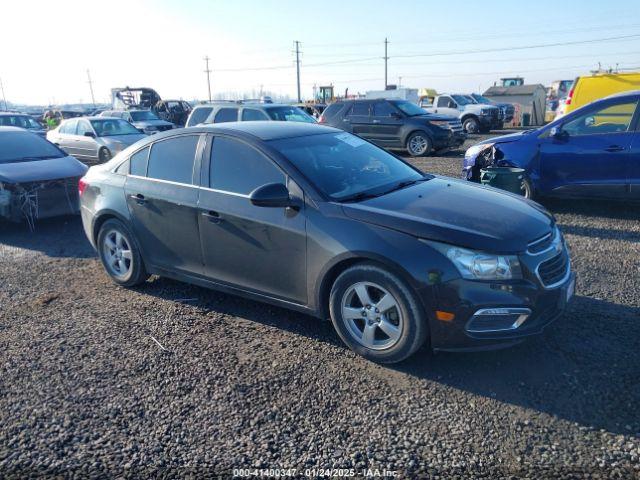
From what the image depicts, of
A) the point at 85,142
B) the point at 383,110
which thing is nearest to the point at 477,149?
the point at 383,110

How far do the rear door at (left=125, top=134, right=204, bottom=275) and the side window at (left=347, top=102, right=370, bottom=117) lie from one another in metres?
11.5

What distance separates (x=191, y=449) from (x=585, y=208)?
7.11 m

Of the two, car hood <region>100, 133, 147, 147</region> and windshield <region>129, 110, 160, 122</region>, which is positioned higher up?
windshield <region>129, 110, 160, 122</region>

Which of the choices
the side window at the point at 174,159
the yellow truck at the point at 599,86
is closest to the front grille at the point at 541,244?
the side window at the point at 174,159

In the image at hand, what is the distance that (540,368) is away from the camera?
3.54 meters

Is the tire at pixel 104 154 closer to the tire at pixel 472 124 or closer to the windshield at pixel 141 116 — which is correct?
the windshield at pixel 141 116

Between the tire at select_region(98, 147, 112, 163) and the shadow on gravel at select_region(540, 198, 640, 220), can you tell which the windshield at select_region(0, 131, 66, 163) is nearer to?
the tire at select_region(98, 147, 112, 163)

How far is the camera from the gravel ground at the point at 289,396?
2.80 meters

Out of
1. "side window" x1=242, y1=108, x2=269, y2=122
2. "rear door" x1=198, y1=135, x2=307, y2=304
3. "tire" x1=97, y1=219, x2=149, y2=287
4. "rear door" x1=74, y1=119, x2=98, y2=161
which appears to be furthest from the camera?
"rear door" x1=74, y1=119, x2=98, y2=161

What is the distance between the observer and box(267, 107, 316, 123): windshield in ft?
42.3

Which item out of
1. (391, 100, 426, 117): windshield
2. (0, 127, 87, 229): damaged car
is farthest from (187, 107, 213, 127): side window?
(391, 100, 426, 117): windshield

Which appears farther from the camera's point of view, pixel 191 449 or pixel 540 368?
pixel 540 368

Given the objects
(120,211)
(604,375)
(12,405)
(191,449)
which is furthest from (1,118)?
(604,375)

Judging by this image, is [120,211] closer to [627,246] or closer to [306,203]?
[306,203]
